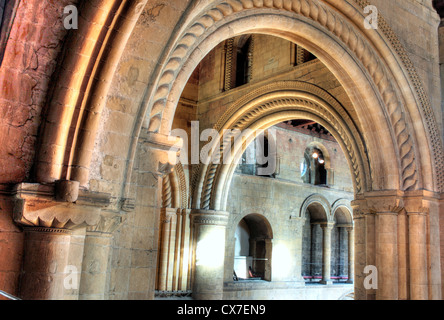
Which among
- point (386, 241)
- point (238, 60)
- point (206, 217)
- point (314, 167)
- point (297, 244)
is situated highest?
point (238, 60)

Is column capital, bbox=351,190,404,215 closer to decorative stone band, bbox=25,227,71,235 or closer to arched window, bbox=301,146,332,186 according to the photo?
decorative stone band, bbox=25,227,71,235

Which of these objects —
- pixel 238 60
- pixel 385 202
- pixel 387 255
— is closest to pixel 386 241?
pixel 387 255

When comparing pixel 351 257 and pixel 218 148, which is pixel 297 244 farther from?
pixel 218 148

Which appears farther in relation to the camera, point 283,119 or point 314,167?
point 314,167

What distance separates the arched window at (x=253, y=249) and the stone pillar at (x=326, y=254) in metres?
1.95

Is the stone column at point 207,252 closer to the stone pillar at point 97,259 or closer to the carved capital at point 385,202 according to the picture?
the carved capital at point 385,202

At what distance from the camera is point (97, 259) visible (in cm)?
297

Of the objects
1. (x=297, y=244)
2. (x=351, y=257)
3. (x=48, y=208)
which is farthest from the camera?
(x=351, y=257)

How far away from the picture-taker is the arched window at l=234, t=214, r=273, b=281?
12.8m

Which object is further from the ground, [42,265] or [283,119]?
[283,119]

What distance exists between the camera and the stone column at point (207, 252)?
10.4 m

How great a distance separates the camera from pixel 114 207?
9.93ft

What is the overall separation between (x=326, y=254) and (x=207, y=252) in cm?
495
